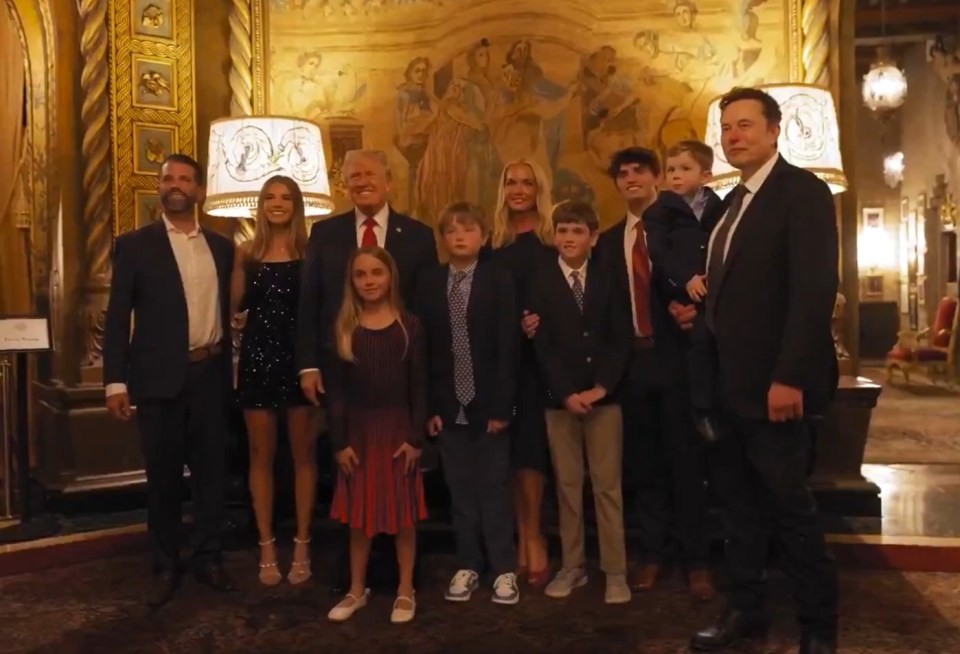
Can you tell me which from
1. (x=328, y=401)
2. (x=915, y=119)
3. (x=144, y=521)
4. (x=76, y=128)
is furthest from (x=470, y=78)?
(x=915, y=119)

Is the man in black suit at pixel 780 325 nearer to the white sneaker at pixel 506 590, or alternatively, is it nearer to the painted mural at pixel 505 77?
the white sneaker at pixel 506 590

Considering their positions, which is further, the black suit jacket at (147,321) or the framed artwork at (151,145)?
the framed artwork at (151,145)

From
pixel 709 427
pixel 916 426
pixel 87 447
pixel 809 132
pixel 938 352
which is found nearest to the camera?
pixel 709 427

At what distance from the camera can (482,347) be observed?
3.00 metres

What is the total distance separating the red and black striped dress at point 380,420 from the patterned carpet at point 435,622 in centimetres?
35

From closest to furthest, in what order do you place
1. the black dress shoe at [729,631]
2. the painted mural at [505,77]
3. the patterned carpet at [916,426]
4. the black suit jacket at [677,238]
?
the black dress shoe at [729,631]
the black suit jacket at [677,238]
the painted mural at [505,77]
the patterned carpet at [916,426]

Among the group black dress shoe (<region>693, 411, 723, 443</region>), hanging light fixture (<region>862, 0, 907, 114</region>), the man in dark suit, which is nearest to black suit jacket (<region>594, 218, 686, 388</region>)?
the man in dark suit

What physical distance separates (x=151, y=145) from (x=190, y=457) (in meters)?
1.88

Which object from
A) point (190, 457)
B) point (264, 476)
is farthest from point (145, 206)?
point (264, 476)

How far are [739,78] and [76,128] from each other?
3.22 meters

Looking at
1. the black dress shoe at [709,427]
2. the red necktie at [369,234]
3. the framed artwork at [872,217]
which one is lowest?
the black dress shoe at [709,427]

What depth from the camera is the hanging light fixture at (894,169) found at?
13086 millimetres

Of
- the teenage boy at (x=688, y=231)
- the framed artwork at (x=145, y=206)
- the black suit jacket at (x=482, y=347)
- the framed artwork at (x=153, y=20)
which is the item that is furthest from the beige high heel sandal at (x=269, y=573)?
the framed artwork at (x=153, y=20)

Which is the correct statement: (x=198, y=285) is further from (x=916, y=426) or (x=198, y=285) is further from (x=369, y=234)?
(x=916, y=426)
